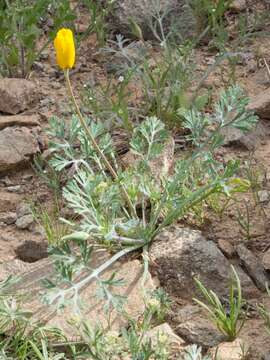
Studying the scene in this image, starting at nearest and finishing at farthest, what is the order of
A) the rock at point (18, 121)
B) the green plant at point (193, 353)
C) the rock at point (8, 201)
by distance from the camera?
1. the green plant at point (193, 353)
2. the rock at point (8, 201)
3. the rock at point (18, 121)

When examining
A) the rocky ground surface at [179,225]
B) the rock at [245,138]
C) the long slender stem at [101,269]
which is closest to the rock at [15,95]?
the rocky ground surface at [179,225]

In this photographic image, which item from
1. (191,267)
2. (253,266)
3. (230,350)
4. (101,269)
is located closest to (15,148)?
(101,269)

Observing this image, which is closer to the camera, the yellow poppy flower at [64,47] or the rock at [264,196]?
the yellow poppy flower at [64,47]

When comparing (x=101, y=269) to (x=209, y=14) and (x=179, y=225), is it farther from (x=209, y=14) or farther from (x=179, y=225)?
(x=209, y=14)

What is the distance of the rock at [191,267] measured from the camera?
10.3 feet

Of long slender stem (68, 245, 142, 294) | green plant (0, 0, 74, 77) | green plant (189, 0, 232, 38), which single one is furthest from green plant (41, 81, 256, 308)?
green plant (189, 0, 232, 38)

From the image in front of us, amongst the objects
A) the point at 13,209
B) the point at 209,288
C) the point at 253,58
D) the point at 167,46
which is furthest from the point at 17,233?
the point at 253,58

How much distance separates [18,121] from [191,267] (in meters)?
1.41

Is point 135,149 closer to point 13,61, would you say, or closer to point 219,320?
point 219,320

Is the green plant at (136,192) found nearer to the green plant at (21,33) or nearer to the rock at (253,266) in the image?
the rock at (253,266)

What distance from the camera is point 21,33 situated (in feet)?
14.3

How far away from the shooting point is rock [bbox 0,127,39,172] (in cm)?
389

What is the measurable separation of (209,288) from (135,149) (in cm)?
67

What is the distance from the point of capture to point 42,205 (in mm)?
3742
